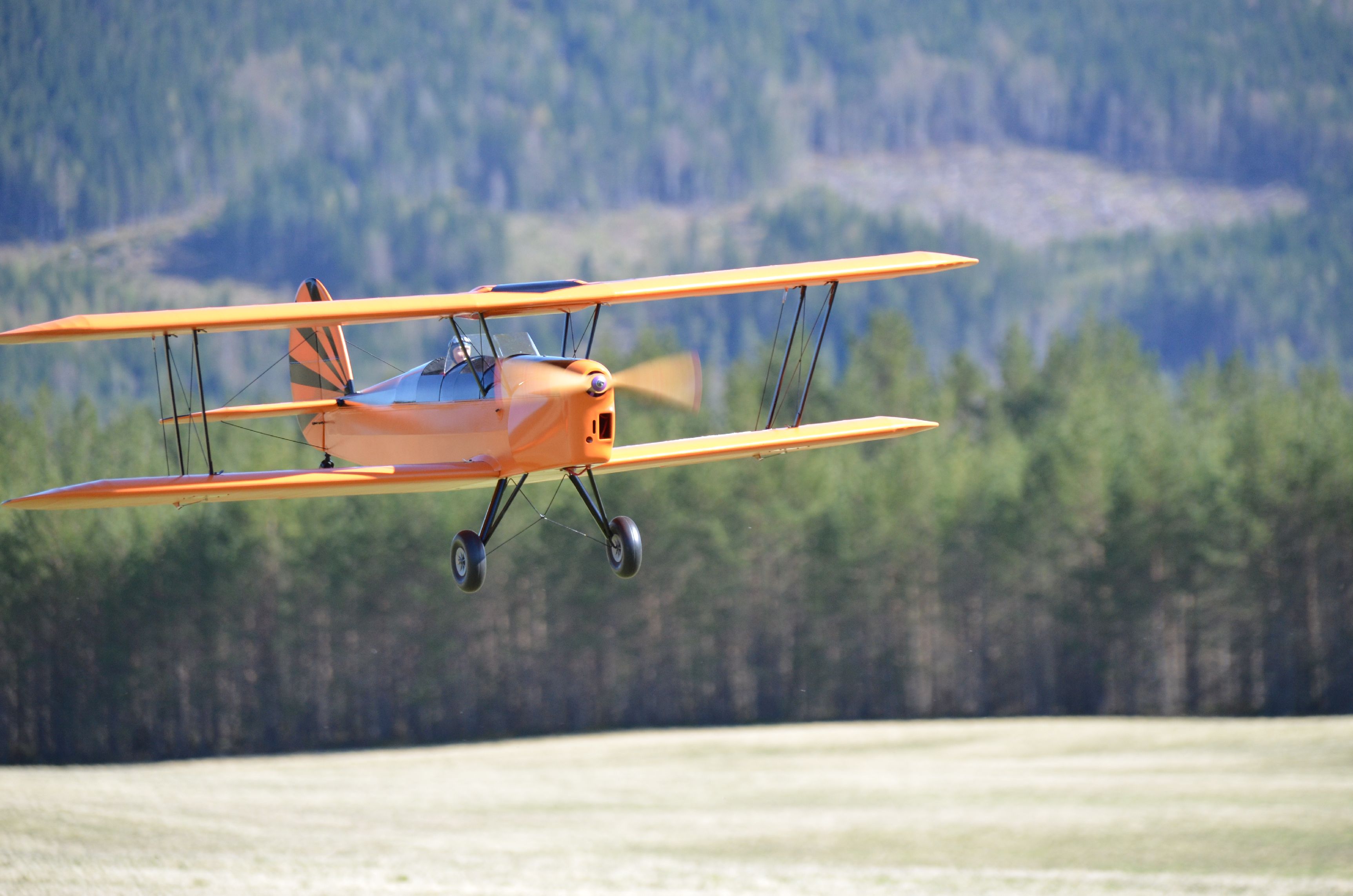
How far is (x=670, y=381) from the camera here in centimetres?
2036

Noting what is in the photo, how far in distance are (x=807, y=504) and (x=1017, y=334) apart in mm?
50371

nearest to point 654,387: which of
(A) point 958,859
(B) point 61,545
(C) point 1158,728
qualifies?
(A) point 958,859

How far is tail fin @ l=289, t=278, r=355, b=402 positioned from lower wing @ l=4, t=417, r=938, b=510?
5.85m

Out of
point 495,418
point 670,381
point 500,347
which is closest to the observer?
point 495,418

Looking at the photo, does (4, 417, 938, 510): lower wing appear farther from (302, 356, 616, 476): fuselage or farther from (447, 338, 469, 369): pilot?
(447, 338, 469, 369): pilot

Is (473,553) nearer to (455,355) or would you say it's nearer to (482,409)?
(482,409)

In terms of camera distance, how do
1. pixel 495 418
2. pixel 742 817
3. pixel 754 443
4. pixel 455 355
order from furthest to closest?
1. pixel 742 817
2. pixel 754 443
3. pixel 455 355
4. pixel 495 418

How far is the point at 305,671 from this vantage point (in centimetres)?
8156

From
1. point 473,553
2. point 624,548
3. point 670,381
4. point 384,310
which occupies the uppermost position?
point 384,310

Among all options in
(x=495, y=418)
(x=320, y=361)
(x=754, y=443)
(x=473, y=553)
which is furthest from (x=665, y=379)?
(x=320, y=361)

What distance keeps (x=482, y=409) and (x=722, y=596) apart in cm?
6078

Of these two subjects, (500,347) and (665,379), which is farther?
(500,347)

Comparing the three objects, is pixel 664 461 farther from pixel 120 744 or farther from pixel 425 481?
pixel 120 744

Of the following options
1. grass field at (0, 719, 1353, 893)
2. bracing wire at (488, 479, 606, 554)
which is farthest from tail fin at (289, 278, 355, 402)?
grass field at (0, 719, 1353, 893)
